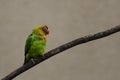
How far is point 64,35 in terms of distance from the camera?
2477mm

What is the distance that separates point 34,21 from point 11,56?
303mm

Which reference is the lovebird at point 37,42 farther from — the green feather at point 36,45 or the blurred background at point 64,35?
the blurred background at point 64,35

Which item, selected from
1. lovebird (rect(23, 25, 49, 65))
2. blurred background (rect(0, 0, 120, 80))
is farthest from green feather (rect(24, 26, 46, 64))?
blurred background (rect(0, 0, 120, 80))

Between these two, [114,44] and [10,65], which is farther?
[114,44]

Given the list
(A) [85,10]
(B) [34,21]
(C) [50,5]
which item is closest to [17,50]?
(B) [34,21]

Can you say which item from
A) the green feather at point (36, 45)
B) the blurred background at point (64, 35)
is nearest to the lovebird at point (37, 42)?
the green feather at point (36, 45)

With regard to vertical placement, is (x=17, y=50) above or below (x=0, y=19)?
below

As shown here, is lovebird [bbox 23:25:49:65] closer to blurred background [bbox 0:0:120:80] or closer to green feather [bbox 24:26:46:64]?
green feather [bbox 24:26:46:64]

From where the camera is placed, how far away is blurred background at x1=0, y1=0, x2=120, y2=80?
238cm

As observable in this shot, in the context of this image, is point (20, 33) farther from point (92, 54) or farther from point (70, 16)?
point (92, 54)

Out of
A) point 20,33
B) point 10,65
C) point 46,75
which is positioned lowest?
point 46,75

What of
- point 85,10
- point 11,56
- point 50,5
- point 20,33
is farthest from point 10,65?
point 85,10

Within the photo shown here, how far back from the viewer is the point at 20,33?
239 cm

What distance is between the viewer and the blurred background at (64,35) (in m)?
2.38
